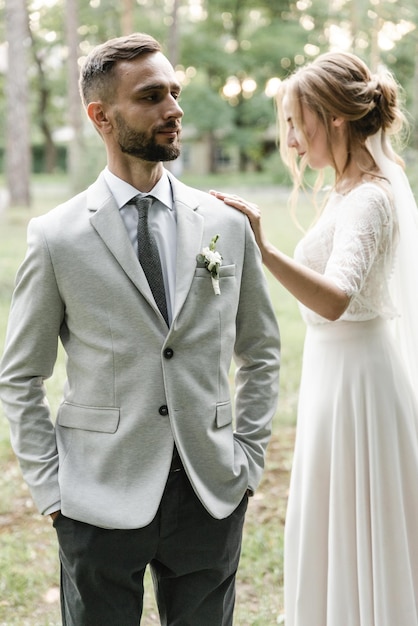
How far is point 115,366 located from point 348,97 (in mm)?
1395

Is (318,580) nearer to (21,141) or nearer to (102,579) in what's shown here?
(102,579)

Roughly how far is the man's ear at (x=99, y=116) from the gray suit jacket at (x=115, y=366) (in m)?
0.18

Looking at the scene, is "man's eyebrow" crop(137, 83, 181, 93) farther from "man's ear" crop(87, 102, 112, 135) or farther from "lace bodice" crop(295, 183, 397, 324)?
"lace bodice" crop(295, 183, 397, 324)

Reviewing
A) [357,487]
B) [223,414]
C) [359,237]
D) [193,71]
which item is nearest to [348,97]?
[359,237]

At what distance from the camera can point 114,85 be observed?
7.07 feet

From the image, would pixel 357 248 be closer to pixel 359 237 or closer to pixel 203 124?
pixel 359 237

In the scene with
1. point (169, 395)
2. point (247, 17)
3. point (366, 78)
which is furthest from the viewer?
point (247, 17)

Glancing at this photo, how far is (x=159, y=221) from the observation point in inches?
88.6

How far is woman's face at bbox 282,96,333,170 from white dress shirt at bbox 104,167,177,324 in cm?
87

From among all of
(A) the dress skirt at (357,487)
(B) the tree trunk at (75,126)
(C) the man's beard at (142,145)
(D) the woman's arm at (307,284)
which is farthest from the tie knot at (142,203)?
(B) the tree trunk at (75,126)

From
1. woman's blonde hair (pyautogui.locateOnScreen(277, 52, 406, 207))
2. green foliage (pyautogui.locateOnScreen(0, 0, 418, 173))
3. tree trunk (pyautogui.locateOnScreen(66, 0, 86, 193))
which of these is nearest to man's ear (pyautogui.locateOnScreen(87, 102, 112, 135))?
woman's blonde hair (pyautogui.locateOnScreen(277, 52, 406, 207))

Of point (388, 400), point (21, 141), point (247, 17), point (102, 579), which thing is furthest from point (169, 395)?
point (247, 17)

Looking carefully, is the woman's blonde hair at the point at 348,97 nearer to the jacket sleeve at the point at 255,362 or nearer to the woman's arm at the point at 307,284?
the woman's arm at the point at 307,284

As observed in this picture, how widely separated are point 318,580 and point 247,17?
94.8 ft
